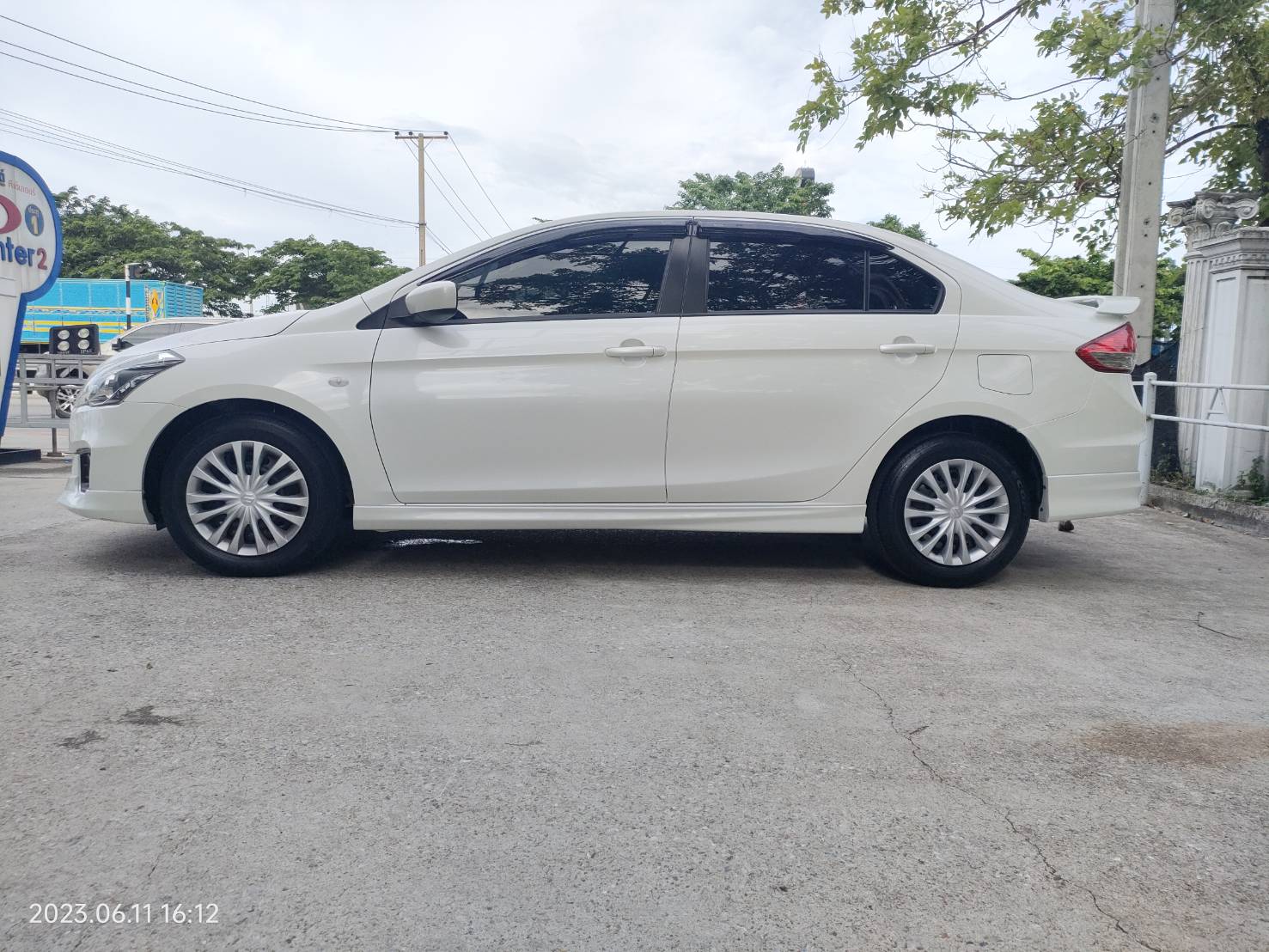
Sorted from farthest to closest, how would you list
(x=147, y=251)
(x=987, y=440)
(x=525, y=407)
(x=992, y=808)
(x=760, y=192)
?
(x=147, y=251), (x=760, y=192), (x=987, y=440), (x=525, y=407), (x=992, y=808)

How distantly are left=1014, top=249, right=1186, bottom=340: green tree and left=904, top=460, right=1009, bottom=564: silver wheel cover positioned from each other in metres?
10.5

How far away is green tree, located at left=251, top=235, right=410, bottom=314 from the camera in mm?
54812

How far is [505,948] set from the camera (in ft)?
6.23

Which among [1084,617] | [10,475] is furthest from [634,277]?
[10,475]

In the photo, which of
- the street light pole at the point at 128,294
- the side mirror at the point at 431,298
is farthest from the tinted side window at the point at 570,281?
the street light pole at the point at 128,294

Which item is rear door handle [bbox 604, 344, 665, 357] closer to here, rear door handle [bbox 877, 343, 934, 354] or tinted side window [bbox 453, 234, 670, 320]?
tinted side window [bbox 453, 234, 670, 320]

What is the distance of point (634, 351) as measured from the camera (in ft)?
15.6

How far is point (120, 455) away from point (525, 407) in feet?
6.26

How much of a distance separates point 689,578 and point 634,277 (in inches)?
59.0

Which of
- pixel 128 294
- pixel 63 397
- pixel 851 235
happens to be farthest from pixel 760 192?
pixel 851 235

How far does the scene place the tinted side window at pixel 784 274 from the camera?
4887 millimetres

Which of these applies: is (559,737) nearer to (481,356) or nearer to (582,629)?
(582,629)

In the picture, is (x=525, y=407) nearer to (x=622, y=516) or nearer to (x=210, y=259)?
(x=622, y=516)

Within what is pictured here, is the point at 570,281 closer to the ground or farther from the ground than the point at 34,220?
closer to the ground
